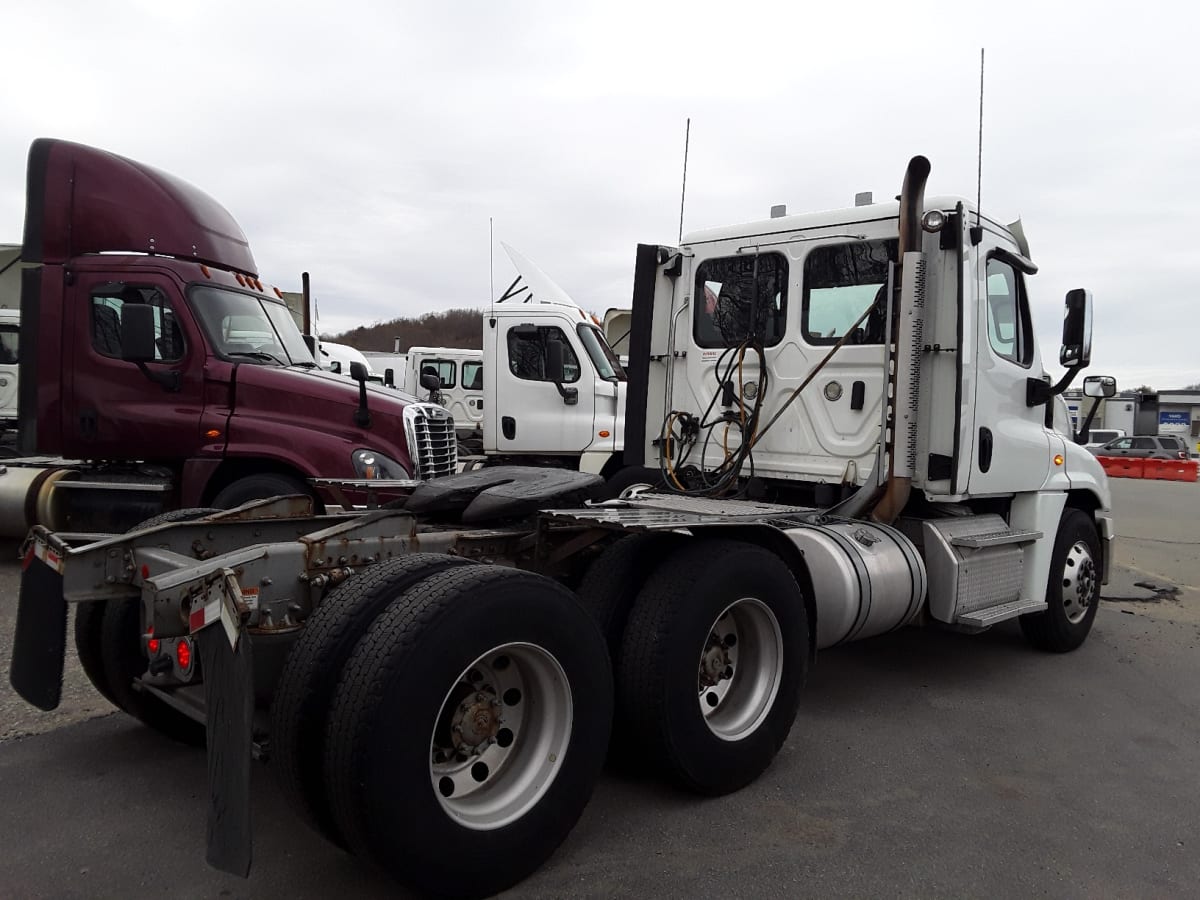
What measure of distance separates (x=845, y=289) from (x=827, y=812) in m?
3.07

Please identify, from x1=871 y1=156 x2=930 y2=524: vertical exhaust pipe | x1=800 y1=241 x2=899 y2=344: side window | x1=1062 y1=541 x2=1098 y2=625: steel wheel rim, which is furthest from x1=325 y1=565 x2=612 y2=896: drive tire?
x1=1062 y1=541 x2=1098 y2=625: steel wheel rim

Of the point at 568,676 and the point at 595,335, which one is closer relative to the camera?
the point at 568,676

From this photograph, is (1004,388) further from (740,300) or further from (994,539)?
(740,300)

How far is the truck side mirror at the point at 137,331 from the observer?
6.40 m

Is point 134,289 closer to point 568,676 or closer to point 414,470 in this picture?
point 414,470

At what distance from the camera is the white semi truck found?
8.23ft

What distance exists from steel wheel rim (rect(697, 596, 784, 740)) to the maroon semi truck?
11.9 ft

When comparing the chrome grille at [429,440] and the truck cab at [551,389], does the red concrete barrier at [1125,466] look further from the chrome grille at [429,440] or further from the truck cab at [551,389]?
the chrome grille at [429,440]

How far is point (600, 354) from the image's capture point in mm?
9461

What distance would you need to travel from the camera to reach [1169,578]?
8.79 metres

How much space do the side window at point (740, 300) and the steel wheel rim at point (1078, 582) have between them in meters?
2.59

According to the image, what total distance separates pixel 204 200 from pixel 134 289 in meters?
1.32

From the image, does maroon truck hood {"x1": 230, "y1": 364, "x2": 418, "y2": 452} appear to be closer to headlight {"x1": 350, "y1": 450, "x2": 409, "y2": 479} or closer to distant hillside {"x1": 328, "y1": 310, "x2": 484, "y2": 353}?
headlight {"x1": 350, "y1": 450, "x2": 409, "y2": 479}

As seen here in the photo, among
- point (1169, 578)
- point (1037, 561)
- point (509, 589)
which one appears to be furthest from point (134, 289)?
Result: point (1169, 578)
